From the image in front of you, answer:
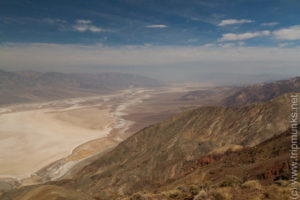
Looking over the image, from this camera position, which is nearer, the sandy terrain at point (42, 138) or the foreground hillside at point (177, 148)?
the foreground hillside at point (177, 148)

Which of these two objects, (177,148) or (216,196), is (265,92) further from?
(216,196)

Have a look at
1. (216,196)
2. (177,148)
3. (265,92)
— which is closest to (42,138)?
(177,148)

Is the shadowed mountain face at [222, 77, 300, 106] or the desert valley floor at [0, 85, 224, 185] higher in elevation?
the shadowed mountain face at [222, 77, 300, 106]

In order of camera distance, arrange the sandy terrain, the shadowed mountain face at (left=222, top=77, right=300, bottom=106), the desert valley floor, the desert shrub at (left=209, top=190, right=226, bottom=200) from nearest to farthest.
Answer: the desert shrub at (left=209, top=190, right=226, bottom=200)
the desert valley floor
the sandy terrain
the shadowed mountain face at (left=222, top=77, right=300, bottom=106)

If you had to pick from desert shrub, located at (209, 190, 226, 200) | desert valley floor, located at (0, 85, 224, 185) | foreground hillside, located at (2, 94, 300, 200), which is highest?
desert shrub, located at (209, 190, 226, 200)

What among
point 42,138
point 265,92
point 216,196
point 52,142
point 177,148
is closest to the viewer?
point 216,196

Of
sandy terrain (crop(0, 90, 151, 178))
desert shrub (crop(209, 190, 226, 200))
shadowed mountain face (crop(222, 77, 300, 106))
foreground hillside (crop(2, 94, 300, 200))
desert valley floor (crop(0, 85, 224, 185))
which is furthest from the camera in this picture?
shadowed mountain face (crop(222, 77, 300, 106))

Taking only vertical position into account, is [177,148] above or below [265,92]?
below

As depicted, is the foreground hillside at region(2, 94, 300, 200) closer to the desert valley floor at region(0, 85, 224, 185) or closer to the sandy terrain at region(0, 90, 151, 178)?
the desert valley floor at region(0, 85, 224, 185)

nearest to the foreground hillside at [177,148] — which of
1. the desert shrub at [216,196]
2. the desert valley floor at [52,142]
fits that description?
the desert shrub at [216,196]

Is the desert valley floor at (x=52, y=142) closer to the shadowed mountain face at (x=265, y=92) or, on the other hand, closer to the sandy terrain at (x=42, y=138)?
the sandy terrain at (x=42, y=138)

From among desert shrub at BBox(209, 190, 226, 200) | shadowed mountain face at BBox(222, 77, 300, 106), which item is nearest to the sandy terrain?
desert shrub at BBox(209, 190, 226, 200)
